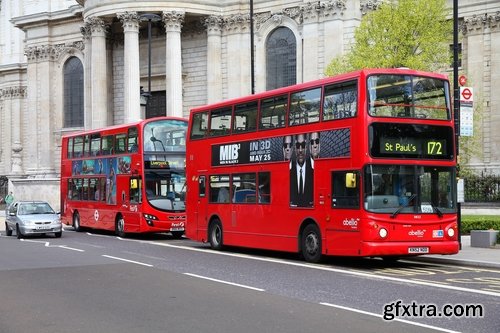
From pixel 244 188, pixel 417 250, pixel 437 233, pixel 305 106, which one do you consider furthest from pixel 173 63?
pixel 417 250

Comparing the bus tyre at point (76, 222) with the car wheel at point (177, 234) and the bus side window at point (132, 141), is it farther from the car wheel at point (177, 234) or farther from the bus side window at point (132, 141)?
the bus side window at point (132, 141)

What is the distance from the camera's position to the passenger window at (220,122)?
22.2 meters

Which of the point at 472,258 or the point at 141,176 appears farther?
the point at 141,176

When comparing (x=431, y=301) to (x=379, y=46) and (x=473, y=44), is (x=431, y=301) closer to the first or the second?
(x=379, y=46)

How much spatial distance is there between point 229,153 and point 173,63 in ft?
99.9

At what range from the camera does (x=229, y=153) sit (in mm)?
21984

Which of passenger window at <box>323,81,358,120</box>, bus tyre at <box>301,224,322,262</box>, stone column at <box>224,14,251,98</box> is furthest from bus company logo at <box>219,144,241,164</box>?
stone column at <box>224,14,251,98</box>

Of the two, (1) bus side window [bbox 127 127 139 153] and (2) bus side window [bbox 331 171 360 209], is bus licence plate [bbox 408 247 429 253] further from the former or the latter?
(1) bus side window [bbox 127 127 139 153]

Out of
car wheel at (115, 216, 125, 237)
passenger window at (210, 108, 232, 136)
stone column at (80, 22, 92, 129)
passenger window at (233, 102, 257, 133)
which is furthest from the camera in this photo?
stone column at (80, 22, 92, 129)

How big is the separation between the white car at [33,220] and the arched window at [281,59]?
2255cm

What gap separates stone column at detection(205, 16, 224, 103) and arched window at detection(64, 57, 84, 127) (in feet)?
44.0

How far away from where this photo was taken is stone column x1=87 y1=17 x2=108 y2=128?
54438mm

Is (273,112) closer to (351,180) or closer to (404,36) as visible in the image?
(351,180)

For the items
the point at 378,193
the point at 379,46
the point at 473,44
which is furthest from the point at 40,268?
the point at 473,44
